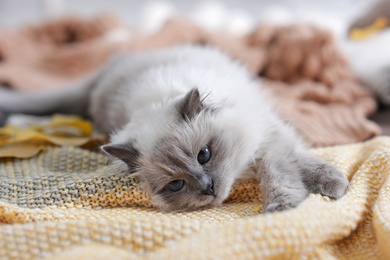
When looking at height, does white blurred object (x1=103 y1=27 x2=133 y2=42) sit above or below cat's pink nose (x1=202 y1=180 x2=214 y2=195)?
below

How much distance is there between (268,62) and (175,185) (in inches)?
54.9

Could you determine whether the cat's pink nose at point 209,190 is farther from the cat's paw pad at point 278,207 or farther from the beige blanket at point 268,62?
the beige blanket at point 268,62

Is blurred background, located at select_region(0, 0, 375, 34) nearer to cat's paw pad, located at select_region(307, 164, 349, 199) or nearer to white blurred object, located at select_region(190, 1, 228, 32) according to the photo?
white blurred object, located at select_region(190, 1, 228, 32)

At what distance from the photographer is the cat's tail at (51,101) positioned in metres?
2.04

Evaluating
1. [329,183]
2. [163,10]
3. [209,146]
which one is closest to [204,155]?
[209,146]

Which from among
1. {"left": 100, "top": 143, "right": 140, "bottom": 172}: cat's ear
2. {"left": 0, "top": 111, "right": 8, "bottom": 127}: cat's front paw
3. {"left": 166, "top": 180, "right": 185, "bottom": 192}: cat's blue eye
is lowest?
{"left": 0, "top": 111, "right": 8, "bottom": 127}: cat's front paw

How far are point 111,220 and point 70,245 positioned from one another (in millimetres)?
104

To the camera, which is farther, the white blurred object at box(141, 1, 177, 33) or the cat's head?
the white blurred object at box(141, 1, 177, 33)

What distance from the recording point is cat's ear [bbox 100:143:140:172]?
1.16 metres

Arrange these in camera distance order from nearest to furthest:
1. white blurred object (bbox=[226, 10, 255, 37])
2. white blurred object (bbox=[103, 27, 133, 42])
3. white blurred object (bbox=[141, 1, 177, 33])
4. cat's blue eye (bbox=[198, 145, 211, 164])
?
cat's blue eye (bbox=[198, 145, 211, 164]), white blurred object (bbox=[103, 27, 133, 42]), white blurred object (bbox=[226, 10, 255, 37]), white blurred object (bbox=[141, 1, 177, 33])

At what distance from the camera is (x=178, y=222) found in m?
0.91

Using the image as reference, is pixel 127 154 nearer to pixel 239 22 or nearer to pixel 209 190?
pixel 209 190

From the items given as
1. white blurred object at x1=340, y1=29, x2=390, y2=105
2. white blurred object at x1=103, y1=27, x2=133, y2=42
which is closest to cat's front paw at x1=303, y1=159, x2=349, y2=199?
white blurred object at x1=340, y1=29, x2=390, y2=105

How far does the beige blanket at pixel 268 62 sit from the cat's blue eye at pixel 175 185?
0.57 metres
